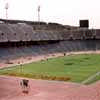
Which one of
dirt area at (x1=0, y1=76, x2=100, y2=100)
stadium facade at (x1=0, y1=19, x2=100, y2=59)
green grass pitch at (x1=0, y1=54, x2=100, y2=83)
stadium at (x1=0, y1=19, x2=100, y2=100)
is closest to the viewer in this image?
dirt area at (x1=0, y1=76, x2=100, y2=100)

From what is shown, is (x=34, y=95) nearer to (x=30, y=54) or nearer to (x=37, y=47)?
(x=30, y=54)

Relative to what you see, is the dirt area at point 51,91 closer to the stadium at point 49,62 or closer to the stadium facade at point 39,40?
the stadium at point 49,62

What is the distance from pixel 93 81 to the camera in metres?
26.4

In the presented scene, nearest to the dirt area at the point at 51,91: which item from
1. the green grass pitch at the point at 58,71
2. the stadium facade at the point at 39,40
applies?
the green grass pitch at the point at 58,71

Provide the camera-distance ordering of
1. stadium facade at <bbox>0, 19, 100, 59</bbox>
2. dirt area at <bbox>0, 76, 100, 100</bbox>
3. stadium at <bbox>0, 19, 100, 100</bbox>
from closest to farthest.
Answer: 1. dirt area at <bbox>0, 76, 100, 100</bbox>
2. stadium at <bbox>0, 19, 100, 100</bbox>
3. stadium facade at <bbox>0, 19, 100, 59</bbox>

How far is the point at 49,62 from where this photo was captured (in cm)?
4756

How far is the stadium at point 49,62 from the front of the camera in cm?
2181

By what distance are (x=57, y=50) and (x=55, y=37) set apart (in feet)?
17.6

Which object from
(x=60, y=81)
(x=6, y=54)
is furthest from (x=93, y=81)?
(x=6, y=54)

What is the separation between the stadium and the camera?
21812mm

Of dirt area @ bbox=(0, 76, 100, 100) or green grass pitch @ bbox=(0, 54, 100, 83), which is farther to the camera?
green grass pitch @ bbox=(0, 54, 100, 83)

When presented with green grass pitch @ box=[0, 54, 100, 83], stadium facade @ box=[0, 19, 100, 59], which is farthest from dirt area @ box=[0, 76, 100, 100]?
stadium facade @ box=[0, 19, 100, 59]

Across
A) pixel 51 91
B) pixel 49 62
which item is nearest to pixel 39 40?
pixel 49 62

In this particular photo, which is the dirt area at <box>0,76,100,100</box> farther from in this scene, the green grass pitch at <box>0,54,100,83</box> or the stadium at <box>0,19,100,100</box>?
the green grass pitch at <box>0,54,100,83</box>
